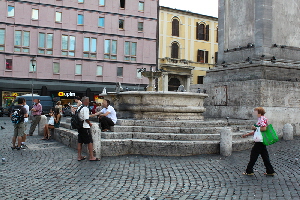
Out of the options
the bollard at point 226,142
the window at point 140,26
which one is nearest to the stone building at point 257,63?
the bollard at point 226,142

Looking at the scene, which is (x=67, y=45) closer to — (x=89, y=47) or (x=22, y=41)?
(x=89, y=47)

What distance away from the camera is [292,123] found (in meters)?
12.2

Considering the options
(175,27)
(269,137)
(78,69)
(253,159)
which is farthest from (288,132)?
(175,27)

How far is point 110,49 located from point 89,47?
2358 millimetres

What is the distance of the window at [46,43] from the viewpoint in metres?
35.3

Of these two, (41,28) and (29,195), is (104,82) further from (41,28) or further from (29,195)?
(29,195)

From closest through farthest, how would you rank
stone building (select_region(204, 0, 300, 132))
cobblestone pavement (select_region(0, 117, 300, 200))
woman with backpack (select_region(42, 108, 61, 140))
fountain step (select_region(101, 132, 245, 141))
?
cobblestone pavement (select_region(0, 117, 300, 200)) < fountain step (select_region(101, 132, 245, 141)) < stone building (select_region(204, 0, 300, 132)) < woman with backpack (select_region(42, 108, 61, 140))

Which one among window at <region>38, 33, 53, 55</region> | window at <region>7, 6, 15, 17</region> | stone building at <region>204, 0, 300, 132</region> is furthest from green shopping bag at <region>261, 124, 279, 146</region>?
window at <region>7, 6, 15, 17</region>

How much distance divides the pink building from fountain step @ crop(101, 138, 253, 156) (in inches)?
1074

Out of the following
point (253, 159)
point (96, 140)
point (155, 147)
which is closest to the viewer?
point (253, 159)

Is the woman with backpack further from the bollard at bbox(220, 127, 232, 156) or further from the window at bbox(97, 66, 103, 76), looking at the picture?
the window at bbox(97, 66, 103, 76)

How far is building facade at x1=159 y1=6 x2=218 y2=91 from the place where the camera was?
1591 inches

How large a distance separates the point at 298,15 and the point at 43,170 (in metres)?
11.5

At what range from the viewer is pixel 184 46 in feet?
137
